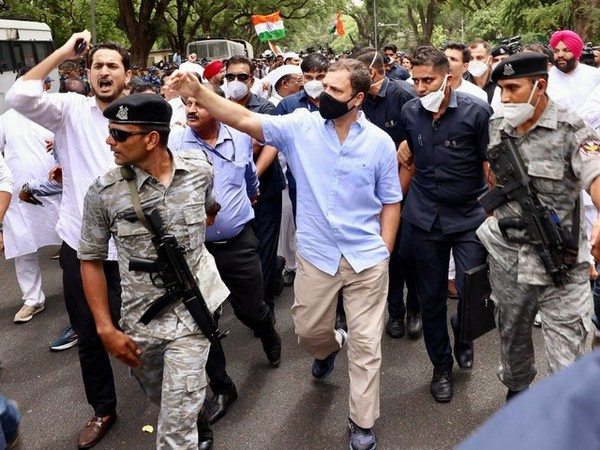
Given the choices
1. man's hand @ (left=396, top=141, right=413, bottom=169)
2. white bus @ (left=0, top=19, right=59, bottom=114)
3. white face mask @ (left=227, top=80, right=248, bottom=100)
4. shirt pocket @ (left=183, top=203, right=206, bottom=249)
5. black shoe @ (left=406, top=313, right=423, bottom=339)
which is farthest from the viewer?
white bus @ (left=0, top=19, right=59, bottom=114)

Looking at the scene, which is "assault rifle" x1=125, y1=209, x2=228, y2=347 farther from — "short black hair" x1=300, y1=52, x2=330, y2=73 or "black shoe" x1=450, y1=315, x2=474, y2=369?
"short black hair" x1=300, y1=52, x2=330, y2=73

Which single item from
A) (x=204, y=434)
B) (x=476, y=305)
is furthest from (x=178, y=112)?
(x=476, y=305)

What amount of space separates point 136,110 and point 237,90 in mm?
2803

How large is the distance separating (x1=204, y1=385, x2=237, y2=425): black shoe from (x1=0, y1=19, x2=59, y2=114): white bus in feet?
44.1

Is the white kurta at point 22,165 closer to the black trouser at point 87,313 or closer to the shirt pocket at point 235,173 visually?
the black trouser at point 87,313

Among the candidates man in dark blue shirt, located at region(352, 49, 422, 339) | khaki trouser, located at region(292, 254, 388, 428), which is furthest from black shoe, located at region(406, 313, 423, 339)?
khaki trouser, located at region(292, 254, 388, 428)

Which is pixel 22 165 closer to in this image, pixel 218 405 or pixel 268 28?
pixel 218 405

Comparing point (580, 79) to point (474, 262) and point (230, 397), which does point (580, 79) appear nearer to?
point (474, 262)

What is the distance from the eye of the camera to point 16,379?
4246 mm

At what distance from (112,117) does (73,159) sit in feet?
2.77

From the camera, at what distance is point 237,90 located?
5.34 meters

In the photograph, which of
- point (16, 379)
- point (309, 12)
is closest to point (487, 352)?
point (16, 379)

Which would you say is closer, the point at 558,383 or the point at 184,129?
the point at 558,383

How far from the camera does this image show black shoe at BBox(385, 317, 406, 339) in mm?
4637
